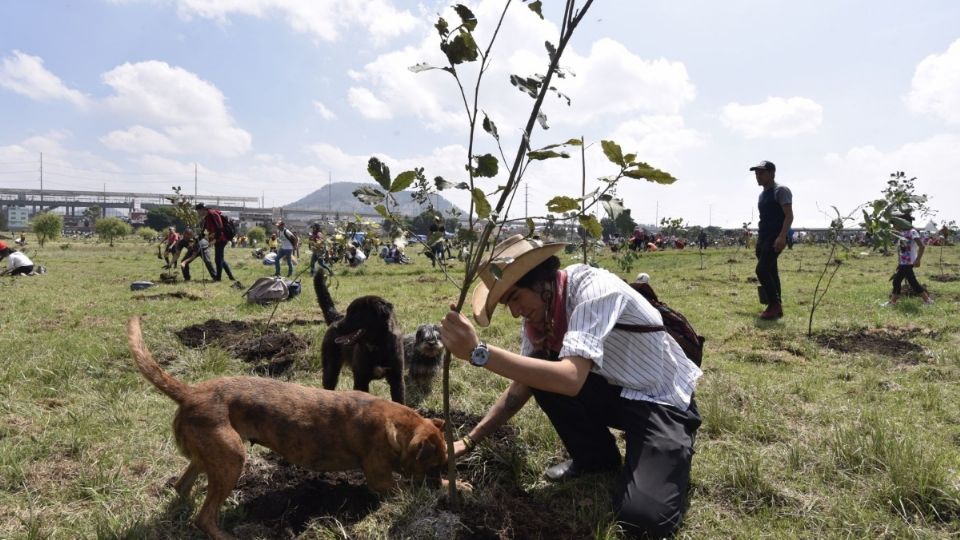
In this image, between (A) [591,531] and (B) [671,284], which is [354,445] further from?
(B) [671,284]

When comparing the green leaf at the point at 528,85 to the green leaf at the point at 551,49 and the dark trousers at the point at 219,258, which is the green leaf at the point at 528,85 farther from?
the dark trousers at the point at 219,258

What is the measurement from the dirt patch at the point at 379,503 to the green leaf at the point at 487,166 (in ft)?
5.72

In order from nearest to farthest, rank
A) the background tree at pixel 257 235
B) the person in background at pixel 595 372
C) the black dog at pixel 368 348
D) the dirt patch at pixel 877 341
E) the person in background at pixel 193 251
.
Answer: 1. the person in background at pixel 595 372
2. the black dog at pixel 368 348
3. the dirt patch at pixel 877 341
4. the person in background at pixel 193 251
5. the background tree at pixel 257 235

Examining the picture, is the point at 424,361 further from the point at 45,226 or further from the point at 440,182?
the point at 45,226

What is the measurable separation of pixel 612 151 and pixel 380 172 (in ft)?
3.18

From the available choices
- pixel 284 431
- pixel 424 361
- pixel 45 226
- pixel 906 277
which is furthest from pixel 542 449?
pixel 45 226

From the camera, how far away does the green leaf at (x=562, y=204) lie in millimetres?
2189

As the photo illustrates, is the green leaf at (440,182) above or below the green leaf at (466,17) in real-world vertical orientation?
below

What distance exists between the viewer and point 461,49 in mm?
2309

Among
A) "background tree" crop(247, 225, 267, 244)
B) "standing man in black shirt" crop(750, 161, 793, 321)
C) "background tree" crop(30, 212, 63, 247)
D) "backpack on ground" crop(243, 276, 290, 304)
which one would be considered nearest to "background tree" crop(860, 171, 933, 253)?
"standing man in black shirt" crop(750, 161, 793, 321)

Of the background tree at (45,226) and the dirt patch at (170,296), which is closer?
the dirt patch at (170,296)

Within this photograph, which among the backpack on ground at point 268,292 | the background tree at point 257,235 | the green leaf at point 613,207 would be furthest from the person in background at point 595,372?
the background tree at point 257,235

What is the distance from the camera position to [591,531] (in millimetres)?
2822

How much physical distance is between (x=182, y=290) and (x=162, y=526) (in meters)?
10.2
